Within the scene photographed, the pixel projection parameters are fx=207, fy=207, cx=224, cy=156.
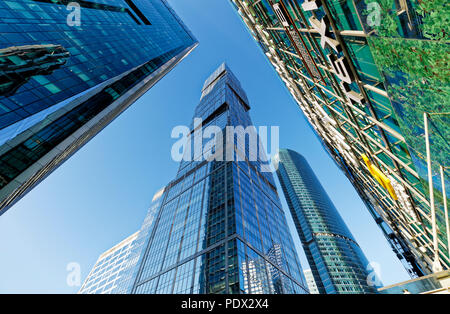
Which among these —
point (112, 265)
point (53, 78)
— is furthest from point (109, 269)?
point (53, 78)

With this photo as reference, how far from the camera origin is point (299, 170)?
601 feet

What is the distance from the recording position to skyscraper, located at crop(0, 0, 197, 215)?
27.1 meters

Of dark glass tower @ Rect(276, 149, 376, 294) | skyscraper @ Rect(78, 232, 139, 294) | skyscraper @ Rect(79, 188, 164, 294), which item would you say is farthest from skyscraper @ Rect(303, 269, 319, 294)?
skyscraper @ Rect(78, 232, 139, 294)

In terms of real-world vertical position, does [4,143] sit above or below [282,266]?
above

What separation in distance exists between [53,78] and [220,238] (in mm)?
40060

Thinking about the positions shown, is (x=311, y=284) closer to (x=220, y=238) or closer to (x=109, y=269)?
(x=109, y=269)

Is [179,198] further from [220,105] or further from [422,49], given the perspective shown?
[422,49]

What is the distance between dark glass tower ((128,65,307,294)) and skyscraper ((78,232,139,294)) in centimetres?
4390

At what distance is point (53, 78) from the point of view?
3225 centimetres

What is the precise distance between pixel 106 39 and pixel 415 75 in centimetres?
5770

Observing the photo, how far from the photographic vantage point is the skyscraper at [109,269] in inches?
3570

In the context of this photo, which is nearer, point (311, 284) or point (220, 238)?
point (220, 238)

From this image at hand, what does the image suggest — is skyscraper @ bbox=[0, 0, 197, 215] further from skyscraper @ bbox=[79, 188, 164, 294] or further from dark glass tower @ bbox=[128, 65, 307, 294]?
skyscraper @ bbox=[79, 188, 164, 294]
